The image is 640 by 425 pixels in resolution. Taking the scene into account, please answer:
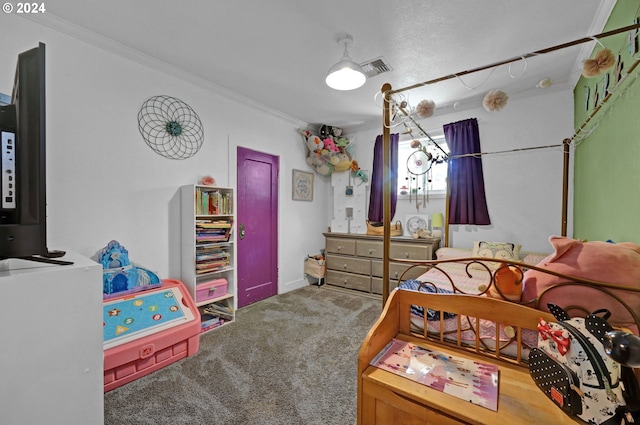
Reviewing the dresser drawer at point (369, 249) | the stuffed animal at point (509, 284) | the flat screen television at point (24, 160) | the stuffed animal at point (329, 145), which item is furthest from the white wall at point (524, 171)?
the flat screen television at point (24, 160)

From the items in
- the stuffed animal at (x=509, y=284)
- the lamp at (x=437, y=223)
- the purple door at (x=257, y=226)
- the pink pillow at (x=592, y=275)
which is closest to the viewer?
the pink pillow at (x=592, y=275)

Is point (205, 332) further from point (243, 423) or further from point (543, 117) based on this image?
point (543, 117)

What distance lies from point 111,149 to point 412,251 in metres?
3.42

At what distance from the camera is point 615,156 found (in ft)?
5.56

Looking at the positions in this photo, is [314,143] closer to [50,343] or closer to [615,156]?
[615,156]

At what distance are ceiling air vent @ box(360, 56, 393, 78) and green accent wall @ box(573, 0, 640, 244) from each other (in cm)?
152

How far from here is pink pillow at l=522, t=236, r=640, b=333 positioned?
40.5 inches

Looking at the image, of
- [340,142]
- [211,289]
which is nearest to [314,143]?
[340,142]

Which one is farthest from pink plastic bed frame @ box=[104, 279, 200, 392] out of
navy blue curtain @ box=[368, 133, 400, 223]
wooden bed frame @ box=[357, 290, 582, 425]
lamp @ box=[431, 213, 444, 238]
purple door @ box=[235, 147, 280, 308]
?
lamp @ box=[431, 213, 444, 238]

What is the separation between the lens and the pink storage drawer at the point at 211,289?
2.61 meters

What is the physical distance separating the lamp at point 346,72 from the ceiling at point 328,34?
0.07 m

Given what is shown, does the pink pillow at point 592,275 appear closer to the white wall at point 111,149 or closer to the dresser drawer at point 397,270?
the dresser drawer at point 397,270

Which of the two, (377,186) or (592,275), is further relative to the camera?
(377,186)

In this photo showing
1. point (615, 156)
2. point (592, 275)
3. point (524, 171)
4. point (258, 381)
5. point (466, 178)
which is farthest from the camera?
point (466, 178)
